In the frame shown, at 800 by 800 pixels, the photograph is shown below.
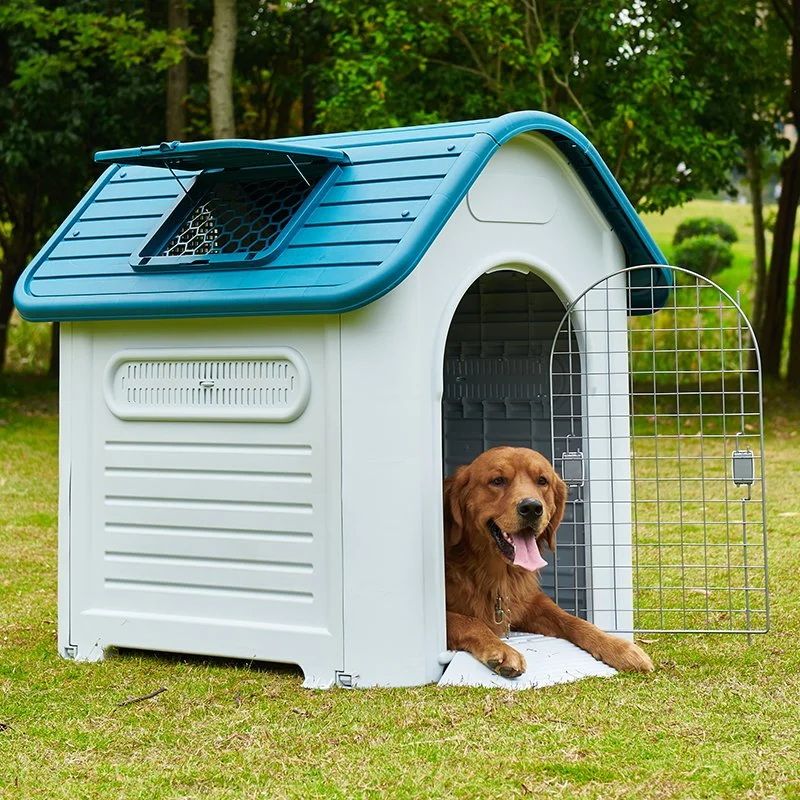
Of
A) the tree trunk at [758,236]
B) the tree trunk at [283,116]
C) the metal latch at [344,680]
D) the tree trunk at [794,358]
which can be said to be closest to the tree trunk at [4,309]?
the tree trunk at [283,116]

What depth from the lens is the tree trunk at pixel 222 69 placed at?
14.0 m

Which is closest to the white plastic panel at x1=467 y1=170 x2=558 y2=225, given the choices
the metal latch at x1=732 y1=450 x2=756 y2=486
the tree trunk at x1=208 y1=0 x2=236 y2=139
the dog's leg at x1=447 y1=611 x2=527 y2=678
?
the metal latch at x1=732 y1=450 x2=756 y2=486

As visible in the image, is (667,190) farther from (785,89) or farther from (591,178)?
(591,178)

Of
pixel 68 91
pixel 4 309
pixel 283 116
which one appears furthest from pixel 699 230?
pixel 68 91

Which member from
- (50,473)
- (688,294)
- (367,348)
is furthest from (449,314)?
(688,294)

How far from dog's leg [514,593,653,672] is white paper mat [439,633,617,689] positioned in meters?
0.03

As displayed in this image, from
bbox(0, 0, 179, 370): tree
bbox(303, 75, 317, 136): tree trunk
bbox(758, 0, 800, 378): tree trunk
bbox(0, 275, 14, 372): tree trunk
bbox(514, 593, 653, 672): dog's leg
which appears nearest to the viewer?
bbox(514, 593, 653, 672): dog's leg

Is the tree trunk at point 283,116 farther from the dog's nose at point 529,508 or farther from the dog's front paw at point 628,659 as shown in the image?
the dog's front paw at point 628,659

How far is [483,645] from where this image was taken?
4859 millimetres

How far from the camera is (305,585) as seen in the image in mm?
4926

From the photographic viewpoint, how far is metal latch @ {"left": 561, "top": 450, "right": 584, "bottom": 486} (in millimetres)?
5582

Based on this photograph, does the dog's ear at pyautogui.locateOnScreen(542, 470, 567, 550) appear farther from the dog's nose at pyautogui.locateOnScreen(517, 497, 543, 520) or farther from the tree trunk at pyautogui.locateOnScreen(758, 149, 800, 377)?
the tree trunk at pyautogui.locateOnScreen(758, 149, 800, 377)

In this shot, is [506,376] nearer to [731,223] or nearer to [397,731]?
[397,731]

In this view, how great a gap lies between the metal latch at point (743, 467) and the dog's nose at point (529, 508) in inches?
31.8
